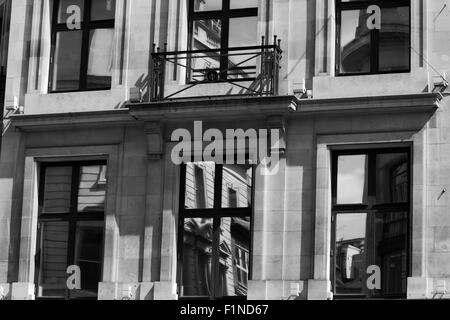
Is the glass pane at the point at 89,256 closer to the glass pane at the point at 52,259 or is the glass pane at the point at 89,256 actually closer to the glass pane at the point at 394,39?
the glass pane at the point at 52,259

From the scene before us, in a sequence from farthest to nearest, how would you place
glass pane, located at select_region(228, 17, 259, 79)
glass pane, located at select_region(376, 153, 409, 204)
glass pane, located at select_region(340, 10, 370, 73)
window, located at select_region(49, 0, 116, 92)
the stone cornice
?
window, located at select_region(49, 0, 116, 92)
glass pane, located at select_region(228, 17, 259, 79)
glass pane, located at select_region(340, 10, 370, 73)
glass pane, located at select_region(376, 153, 409, 204)
the stone cornice

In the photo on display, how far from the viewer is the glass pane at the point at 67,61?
2519 cm

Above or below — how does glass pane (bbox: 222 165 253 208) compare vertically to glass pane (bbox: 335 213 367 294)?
above

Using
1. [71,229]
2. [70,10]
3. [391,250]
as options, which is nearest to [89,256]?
[71,229]

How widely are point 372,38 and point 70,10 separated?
634 centimetres

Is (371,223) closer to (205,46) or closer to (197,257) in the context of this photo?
(197,257)

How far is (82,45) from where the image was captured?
25.3 metres

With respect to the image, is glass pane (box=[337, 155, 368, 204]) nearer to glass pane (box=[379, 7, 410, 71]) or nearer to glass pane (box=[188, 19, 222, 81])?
glass pane (box=[379, 7, 410, 71])

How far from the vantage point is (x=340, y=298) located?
22.6m

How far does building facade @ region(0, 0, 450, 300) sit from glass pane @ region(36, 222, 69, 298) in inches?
1.1

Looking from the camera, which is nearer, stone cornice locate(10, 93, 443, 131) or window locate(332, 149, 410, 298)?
window locate(332, 149, 410, 298)

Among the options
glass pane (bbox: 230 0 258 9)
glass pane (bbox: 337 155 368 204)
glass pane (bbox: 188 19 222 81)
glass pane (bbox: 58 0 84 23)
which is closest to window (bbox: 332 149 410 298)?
glass pane (bbox: 337 155 368 204)

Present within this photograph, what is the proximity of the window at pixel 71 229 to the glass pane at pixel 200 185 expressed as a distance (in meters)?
1.77

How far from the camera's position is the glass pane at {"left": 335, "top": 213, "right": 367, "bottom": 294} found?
22.5m
